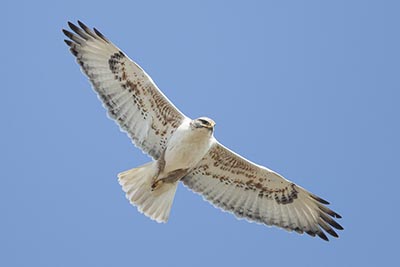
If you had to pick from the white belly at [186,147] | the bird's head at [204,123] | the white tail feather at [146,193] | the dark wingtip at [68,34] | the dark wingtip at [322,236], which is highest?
the dark wingtip at [322,236]

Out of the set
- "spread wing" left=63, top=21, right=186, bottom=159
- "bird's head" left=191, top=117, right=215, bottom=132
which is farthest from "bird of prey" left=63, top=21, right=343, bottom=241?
"bird's head" left=191, top=117, right=215, bottom=132

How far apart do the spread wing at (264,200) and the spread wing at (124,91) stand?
86 cm

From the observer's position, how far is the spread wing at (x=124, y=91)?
13242 millimetres

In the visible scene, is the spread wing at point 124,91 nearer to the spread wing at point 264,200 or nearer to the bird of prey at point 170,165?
the bird of prey at point 170,165

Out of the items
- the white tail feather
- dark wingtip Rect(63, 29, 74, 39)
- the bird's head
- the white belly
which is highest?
dark wingtip Rect(63, 29, 74, 39)

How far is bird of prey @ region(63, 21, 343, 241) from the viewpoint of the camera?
13211mm

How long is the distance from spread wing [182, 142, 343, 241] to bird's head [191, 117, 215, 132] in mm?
1100

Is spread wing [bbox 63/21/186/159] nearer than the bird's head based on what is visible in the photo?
No

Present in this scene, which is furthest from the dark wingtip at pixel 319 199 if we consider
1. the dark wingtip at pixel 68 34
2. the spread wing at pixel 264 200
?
the dark wingtip at pixel 68 34

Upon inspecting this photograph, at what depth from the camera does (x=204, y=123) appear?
1266 cm

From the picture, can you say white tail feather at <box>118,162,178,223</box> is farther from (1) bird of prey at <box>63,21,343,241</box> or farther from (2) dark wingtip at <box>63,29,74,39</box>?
(2) dark wingtip at <box>63,29,74,39</box>

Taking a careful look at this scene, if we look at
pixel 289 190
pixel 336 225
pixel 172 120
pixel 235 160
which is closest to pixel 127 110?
pixel 172 120

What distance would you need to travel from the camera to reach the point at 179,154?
13031mm

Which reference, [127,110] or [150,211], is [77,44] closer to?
[127,110]
